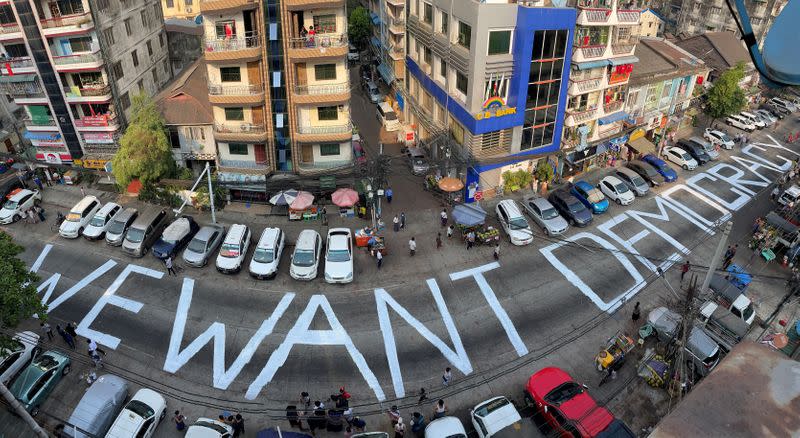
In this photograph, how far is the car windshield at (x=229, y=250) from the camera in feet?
119

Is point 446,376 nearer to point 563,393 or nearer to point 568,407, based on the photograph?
point 563,393

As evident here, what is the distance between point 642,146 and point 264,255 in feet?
128

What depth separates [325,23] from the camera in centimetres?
4009

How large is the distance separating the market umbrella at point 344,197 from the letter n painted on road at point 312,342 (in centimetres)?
885

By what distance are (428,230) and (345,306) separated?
10.9 metres

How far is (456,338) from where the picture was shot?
31.4 m

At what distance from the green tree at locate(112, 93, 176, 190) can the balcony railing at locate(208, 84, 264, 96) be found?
238 inches

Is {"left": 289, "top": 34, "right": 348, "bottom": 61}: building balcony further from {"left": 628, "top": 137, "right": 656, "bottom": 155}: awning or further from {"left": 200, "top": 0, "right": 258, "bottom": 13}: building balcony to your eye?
{"left": 628, "top": 137, "right": 656, "bottom": 155}: awning

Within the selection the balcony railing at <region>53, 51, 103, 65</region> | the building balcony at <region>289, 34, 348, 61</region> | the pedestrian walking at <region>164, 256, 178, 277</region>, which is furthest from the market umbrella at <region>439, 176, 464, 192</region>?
the balcony railing at <region>53, 51, 103, 65</region>

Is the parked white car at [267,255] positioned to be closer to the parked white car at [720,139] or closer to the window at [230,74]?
the window at [230,74]

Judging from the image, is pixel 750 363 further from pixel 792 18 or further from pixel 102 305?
pixel 102 305

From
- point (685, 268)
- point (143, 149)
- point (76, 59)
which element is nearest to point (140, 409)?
point (143, 149)

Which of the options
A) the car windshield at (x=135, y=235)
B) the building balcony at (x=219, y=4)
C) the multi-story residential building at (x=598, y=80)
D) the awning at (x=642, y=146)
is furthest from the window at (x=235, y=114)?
the awning at (x=642, y=146)

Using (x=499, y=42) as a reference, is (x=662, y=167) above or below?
below
